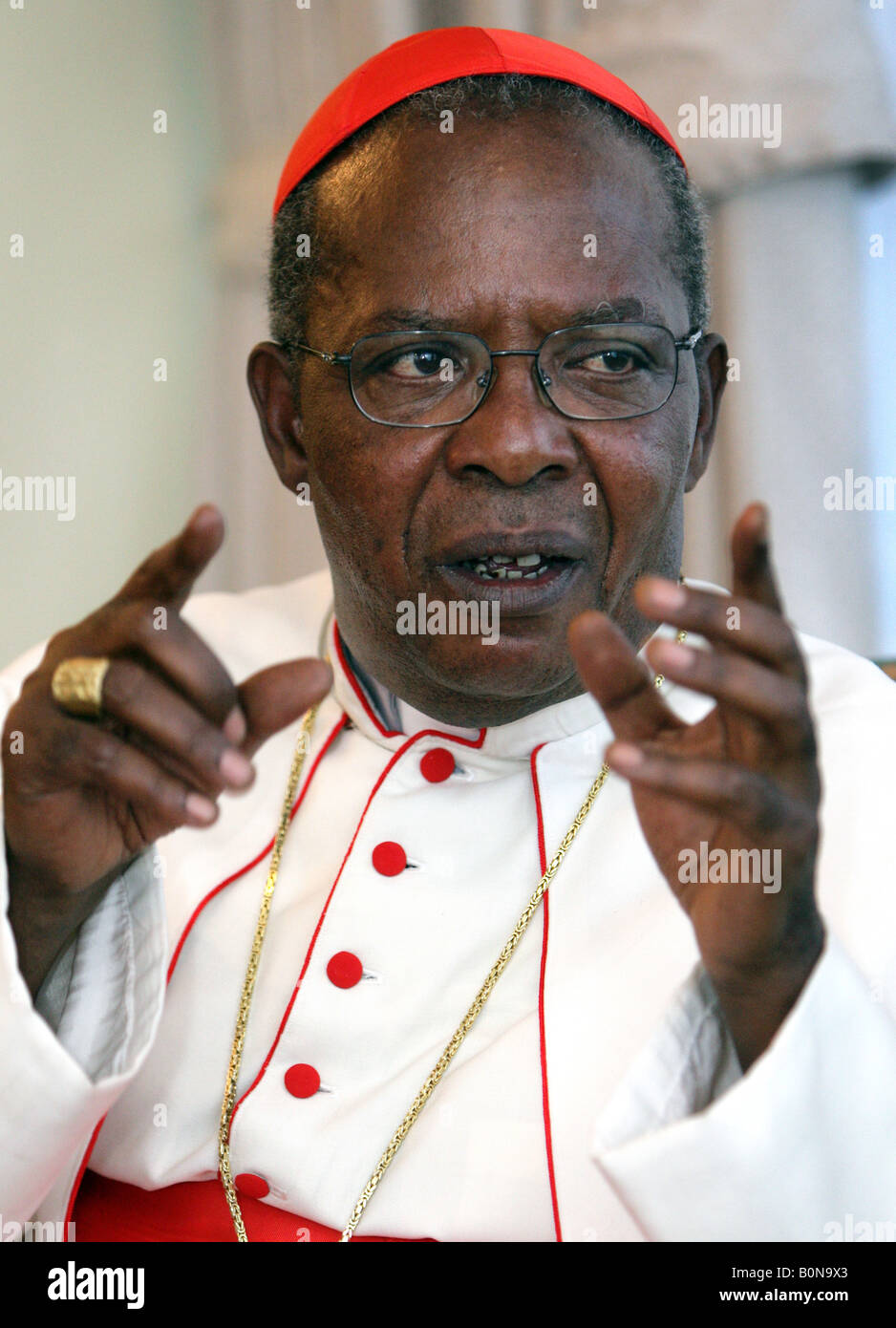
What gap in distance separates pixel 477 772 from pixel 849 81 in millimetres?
1586

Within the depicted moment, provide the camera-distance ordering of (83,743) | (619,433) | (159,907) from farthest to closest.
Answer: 1. (619,433)
2. (159,907)
3. (83,743)

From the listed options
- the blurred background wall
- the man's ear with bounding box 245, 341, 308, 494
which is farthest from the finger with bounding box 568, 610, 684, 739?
the blurred background wall

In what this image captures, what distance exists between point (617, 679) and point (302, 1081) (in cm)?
73

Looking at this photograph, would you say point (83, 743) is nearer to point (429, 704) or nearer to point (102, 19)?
point (429, 704)

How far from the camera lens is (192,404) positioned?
3531mm

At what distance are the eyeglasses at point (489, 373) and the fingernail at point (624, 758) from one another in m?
0.69

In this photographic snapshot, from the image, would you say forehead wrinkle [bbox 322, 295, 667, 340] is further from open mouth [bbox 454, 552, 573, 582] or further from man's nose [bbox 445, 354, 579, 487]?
open mouth [bbox 454, 552, 573, 582]

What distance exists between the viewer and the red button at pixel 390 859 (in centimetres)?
171

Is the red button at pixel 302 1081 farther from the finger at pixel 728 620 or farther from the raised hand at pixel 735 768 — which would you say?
the finger at pixel 728 620

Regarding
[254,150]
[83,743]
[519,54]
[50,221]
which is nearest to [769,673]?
[83,743]

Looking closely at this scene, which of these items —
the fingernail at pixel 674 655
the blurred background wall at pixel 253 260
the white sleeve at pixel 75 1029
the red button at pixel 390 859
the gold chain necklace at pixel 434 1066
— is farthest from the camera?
the blurred background wall at pixel 253 260

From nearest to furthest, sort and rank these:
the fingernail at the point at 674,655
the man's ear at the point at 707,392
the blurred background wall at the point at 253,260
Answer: the fingernail at the point at 674,655 < the man's ear at the point at 707,392 < the blurred background wall at the point at 253,260

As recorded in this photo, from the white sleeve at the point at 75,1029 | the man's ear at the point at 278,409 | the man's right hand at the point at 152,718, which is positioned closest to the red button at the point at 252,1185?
the white sleeve at the point at 75,1029

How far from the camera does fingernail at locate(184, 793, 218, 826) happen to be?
47.3 inches
